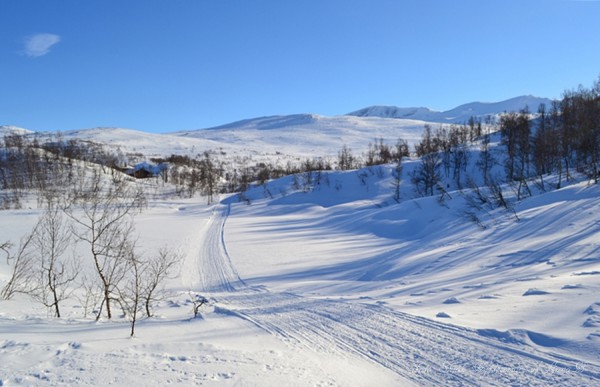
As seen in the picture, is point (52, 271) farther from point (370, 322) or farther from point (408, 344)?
point (408, 344)

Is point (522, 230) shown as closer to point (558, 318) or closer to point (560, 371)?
point (558, 318)

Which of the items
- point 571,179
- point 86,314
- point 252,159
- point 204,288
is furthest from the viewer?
point 252,159

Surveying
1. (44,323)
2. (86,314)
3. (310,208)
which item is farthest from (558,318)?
(310,208)

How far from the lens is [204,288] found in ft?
50.8

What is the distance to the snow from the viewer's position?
218 inches

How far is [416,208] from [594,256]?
61.5ft

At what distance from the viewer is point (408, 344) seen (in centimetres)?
694

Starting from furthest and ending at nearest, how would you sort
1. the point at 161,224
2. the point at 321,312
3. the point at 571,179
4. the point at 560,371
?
the point at 161,224 → the point at 571,179 → the point at 321,312 → the point at 560,371

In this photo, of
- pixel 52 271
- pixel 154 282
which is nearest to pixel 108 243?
pixel 154 282

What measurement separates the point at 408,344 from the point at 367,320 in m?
1.62

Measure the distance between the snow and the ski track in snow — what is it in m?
0.03

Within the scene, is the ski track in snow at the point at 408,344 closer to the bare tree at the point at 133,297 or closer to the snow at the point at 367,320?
the snow at the point at 367,320

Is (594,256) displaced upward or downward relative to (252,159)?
downward

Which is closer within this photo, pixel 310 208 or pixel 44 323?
pixel 44 323
